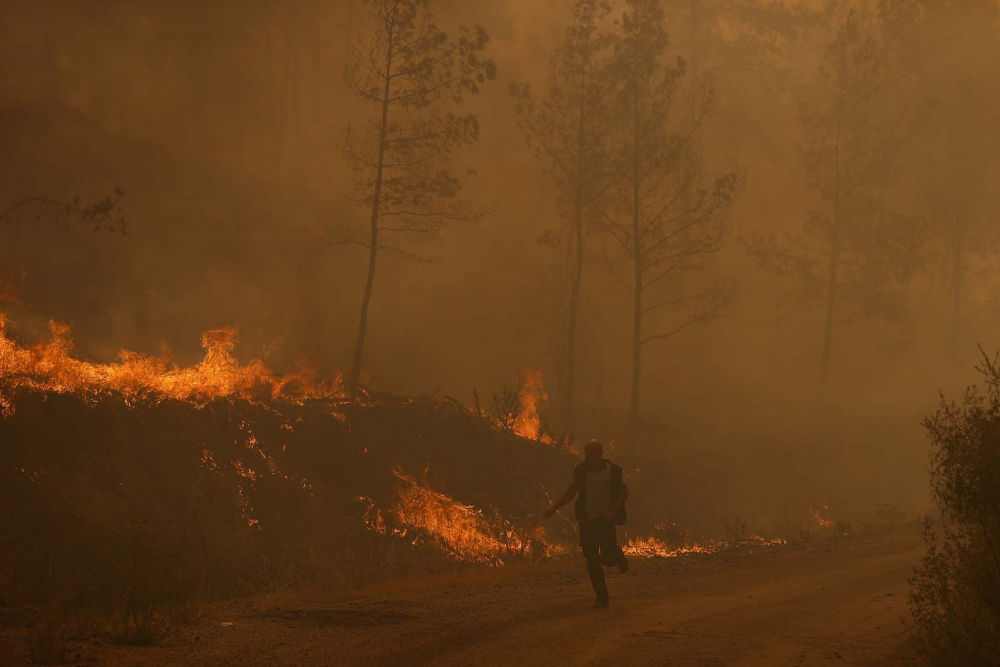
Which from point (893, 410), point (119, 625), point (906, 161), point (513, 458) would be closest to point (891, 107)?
point (906, 161)

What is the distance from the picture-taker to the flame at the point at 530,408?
22.0 metres

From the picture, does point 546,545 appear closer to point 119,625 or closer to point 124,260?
point 119,625

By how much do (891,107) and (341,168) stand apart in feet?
79.6

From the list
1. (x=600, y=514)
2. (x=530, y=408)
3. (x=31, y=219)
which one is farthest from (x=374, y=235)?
(x=600, y=514)

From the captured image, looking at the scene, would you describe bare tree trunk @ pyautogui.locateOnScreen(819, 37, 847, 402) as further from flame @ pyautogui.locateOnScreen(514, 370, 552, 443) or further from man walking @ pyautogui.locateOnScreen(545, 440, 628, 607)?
man walking @ pyautogui.locateOnScreen(545, 440, 628, 607)

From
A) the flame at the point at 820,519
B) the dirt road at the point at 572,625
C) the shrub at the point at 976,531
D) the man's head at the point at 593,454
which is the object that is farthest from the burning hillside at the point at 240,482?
the shrub at the point at 976,531

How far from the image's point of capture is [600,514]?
9.16m

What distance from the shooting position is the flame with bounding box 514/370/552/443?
2197cm

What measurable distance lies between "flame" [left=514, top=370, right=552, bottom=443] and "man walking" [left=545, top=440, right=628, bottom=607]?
1082 centimetres

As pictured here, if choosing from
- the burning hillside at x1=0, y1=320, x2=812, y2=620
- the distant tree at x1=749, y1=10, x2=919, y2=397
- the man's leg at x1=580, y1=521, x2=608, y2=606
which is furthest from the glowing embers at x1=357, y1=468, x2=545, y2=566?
the distant tree at x1=749, y1=10, x2=919, y2=397

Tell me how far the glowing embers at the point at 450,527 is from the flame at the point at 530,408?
4.95 m

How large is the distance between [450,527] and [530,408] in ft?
32.0

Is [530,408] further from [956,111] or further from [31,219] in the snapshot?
[956,111]

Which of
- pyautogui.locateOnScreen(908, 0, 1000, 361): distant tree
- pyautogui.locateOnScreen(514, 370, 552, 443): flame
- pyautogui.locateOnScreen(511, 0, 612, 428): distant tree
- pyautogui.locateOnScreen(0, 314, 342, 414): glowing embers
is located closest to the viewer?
pyautogui.locateOnScreen(0, 314, 342, 414): glowing embers
